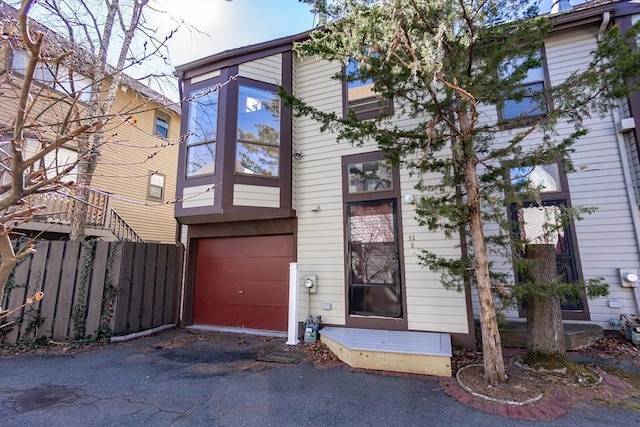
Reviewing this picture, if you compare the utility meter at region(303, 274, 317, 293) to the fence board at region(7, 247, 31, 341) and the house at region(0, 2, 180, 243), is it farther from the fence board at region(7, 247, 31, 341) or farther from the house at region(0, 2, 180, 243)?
the fence board at region(7, 247, 31, 341)

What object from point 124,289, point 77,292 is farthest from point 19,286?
point 124,289

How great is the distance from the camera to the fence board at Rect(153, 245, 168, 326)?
7127 millimetres

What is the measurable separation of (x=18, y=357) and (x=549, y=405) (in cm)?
805

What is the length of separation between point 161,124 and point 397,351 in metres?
11.8

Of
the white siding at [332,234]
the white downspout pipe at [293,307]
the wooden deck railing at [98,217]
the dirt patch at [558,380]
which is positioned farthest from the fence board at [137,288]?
the dirt patch at [558,380]

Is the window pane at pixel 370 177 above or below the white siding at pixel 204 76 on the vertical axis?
below

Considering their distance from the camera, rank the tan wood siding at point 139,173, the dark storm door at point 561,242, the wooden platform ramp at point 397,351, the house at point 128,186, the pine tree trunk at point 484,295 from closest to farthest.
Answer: the pine tree trunk at point 484,295
the wooden platform ramp at point 397,351
the dark storm door at point 561,242
the house at point 128,186
the tan wood siding at point 139,173

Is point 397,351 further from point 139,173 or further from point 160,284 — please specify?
point 139,173

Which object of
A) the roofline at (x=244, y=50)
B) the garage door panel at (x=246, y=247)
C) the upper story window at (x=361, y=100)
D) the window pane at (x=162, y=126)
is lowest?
the garage door panel at (x=246, y=247)

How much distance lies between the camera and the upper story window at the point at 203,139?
6715mm

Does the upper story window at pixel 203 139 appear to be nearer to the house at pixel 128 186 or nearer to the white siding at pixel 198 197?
the white siding at pixel 198 197

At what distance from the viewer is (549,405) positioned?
3.50 m

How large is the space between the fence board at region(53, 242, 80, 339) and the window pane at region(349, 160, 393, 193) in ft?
19.2

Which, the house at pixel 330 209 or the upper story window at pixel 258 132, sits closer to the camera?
the house at pixel 330 209
